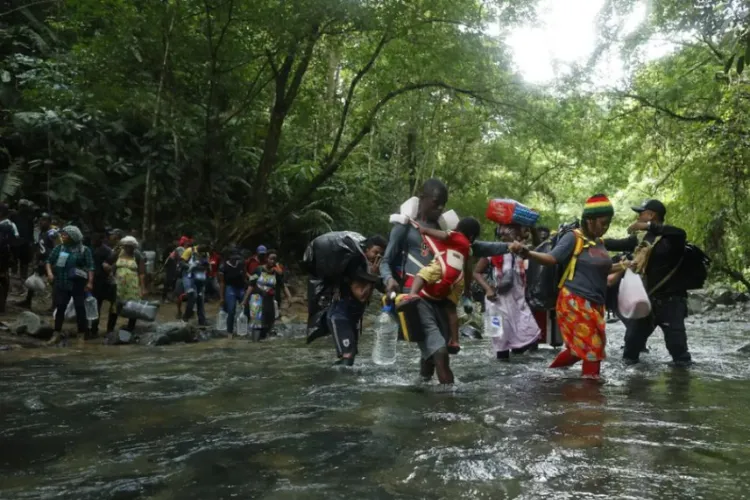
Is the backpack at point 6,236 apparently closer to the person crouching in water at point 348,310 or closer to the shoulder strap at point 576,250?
the person crouching in water at point 348,310

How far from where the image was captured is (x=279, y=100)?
18266 mm

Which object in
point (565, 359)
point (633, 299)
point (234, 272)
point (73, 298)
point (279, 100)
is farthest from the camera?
point (279, 100)

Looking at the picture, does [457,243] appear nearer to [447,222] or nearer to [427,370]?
[447,222]

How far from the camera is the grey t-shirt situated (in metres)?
6.43

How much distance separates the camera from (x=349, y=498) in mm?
3078

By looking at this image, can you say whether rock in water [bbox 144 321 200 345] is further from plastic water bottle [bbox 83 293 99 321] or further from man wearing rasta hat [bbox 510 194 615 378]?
man wearing rasta hat [bbox 510 194 615 378]

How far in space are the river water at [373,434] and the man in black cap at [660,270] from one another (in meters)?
0.49

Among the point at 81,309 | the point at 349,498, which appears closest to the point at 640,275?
the point at 349,498

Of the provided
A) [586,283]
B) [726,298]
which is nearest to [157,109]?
[586,283]

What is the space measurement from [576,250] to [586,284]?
0.32m

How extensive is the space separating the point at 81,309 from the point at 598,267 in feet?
30.3

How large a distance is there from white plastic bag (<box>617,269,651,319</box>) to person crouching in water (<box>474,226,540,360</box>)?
1.71 m

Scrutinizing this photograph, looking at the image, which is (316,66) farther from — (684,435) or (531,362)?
(684,435)

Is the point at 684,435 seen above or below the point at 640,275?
below
